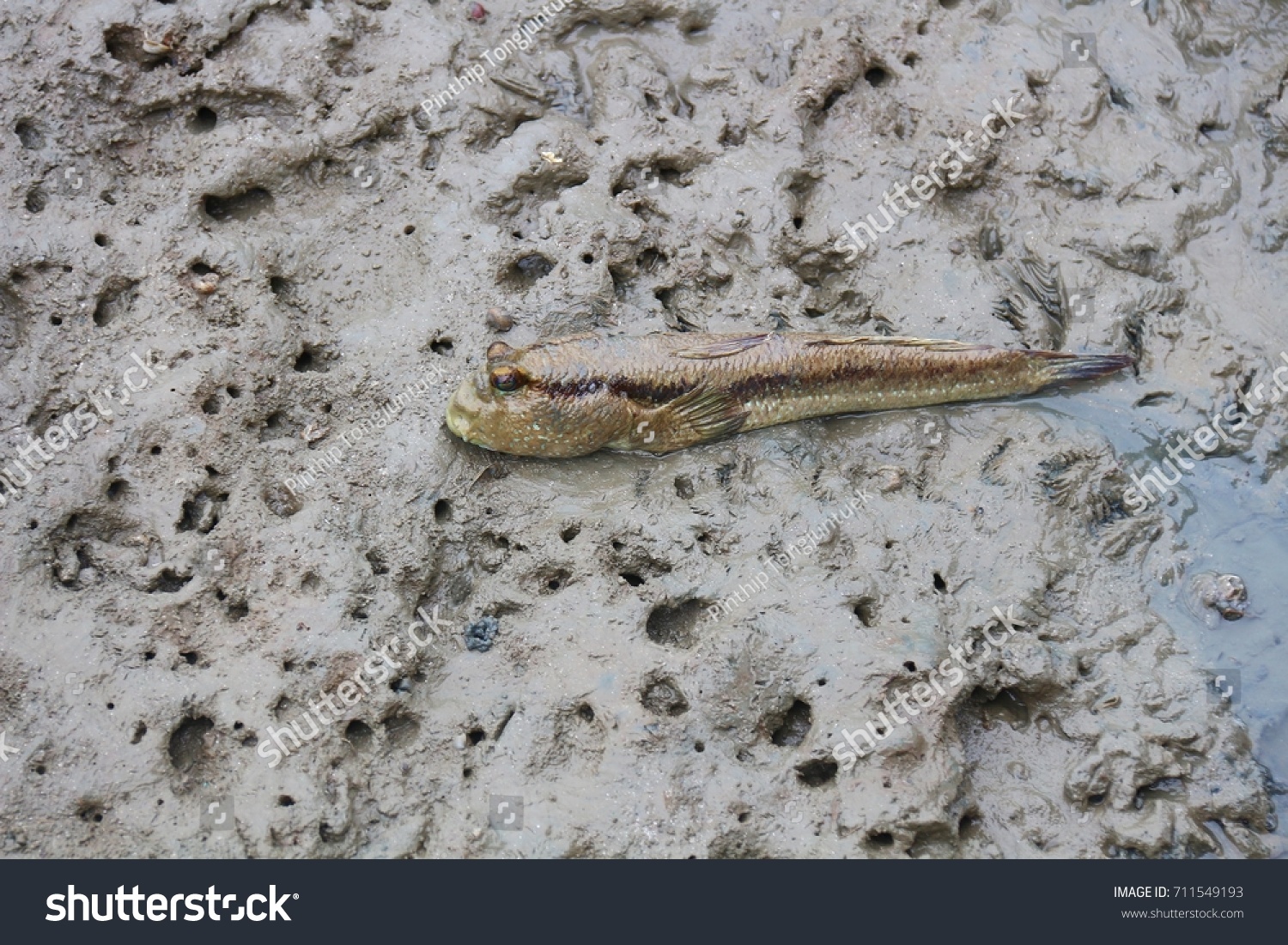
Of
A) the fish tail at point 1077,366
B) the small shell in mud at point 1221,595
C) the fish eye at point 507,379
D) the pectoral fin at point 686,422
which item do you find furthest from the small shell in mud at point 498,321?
the small shell in mud at point 1221,595

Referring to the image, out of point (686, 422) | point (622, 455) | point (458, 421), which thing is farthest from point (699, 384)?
point (458, 421)

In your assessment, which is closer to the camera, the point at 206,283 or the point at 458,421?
the point at 458,421

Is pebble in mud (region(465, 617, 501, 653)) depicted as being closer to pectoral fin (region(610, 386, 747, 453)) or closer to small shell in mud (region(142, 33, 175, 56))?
pectoral fin (region(610, 386, 747, 453))

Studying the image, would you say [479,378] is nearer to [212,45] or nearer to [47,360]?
[47,360]

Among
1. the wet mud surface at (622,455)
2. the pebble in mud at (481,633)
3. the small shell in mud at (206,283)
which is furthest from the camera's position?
the small shell in mud at (206,283)

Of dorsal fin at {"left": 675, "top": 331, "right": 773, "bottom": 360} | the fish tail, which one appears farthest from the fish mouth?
the fish tail

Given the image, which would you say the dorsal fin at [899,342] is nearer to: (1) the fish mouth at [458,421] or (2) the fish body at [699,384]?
(2) the fish body at [699,384]

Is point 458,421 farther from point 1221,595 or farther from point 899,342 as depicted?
→ point 1221,595
